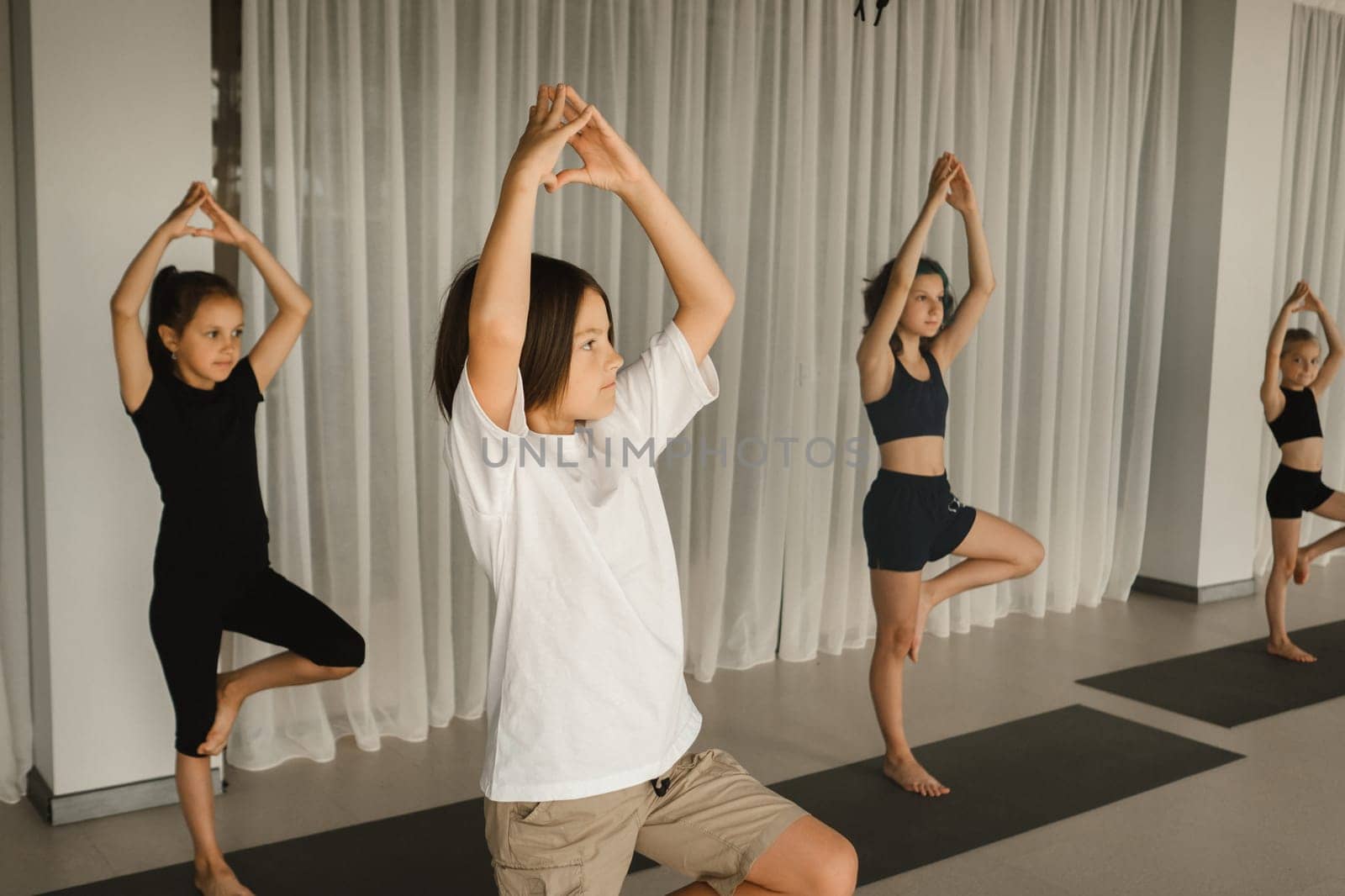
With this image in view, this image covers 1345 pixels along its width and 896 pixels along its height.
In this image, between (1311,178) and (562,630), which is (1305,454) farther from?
(562,630)

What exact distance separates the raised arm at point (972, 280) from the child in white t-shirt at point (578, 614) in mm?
1571

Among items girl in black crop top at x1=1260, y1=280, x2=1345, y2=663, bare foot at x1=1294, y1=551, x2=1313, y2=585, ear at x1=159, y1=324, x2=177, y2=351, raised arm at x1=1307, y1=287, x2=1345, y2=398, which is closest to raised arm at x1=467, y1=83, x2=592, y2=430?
ear at x1=159, y1=324, x2=177, y2=351

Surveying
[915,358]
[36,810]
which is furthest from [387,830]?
[915,358]

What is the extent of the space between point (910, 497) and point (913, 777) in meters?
0.72

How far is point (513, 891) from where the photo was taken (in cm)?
147

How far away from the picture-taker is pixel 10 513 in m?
2.96

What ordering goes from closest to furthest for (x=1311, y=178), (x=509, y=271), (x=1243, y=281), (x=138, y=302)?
(x=509, y=271)
(x=138, y=302)
(x=1243, y=281)
(x=1311, y=178)

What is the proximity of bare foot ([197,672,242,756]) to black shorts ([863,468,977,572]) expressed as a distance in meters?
1.55

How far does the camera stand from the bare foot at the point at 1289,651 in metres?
4.27

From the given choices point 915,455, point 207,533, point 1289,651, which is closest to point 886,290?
point 915,455

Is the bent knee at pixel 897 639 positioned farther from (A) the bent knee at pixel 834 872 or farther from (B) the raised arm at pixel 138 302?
(B) the raised arm at pixel 138 302

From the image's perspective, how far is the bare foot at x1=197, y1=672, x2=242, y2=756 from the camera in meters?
2.45

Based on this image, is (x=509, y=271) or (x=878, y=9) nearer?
(x=509, y=271)

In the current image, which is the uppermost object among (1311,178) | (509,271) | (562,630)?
(1311,178)
